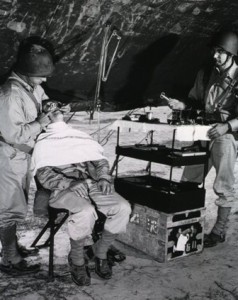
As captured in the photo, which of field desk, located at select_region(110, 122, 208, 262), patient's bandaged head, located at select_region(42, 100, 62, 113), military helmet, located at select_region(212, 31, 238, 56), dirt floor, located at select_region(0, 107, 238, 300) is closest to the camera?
dirt floor, located at select_region(0, 107, 238, 300)

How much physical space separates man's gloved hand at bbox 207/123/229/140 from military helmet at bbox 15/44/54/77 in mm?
1762

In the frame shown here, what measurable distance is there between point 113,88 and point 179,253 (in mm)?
4309

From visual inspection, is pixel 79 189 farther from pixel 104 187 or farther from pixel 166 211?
pixel 166 211

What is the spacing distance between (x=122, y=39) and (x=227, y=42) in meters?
2.56

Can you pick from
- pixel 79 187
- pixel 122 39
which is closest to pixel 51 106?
pixel 79 187

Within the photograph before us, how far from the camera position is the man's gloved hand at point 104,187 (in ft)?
11.2

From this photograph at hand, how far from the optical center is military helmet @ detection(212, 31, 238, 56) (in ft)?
13.8

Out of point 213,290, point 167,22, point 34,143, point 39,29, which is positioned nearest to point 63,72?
point 39,29

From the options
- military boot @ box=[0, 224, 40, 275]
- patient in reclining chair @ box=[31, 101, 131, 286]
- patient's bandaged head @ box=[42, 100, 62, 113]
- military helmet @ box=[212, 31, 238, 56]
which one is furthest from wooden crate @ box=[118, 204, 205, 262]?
military helmet @ box=[212, 31, 238, 56]

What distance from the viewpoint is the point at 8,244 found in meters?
3.36

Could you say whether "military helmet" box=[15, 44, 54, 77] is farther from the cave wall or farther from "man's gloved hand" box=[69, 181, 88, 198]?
the cave wall

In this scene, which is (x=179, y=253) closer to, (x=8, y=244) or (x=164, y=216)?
(x=164, y=216)

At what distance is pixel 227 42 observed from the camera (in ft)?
13.8

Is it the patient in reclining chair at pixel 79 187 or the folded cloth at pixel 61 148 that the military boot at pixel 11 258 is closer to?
the patient in reclining chair at pixel 79 187
